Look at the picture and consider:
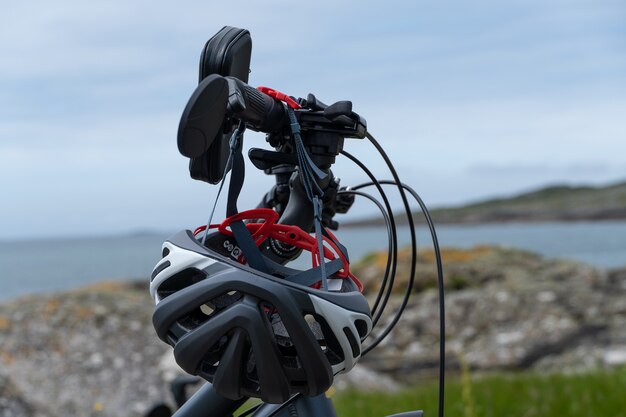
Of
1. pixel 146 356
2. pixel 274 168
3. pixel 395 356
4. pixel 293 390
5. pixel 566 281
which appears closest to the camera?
pixel 293 390

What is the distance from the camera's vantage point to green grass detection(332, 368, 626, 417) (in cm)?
569

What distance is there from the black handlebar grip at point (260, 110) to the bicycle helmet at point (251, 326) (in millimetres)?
336

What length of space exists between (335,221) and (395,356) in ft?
26.1

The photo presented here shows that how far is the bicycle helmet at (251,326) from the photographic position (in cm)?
186

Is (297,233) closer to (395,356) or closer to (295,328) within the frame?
(295,328)

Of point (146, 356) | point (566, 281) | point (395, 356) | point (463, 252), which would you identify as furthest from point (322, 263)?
point (463, 252)

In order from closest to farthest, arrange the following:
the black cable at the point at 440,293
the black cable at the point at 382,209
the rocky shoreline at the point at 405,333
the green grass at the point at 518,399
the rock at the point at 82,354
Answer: the black cable at the point at 440,293 → the black cable at the point at 382,209 → the green grass at the point at 518,399 → the rock at the point at 82,354 → the rocky shoreline at the point at 405,333

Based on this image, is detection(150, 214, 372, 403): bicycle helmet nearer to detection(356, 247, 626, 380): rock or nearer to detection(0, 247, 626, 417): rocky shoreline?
detection(0, 247, 626, 417): rocky shoreline

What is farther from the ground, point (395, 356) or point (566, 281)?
point (566, 281)

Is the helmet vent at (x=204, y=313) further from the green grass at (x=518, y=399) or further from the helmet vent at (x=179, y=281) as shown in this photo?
the green grass at (x=518, y=399)

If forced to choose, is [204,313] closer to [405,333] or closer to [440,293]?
[440,293]

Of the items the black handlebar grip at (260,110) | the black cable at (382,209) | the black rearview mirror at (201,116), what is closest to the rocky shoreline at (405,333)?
the black cable at (382,209)

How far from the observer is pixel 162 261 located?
198 cm

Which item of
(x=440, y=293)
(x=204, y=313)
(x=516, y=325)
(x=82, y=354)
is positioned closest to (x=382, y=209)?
(x=440, y=293)
